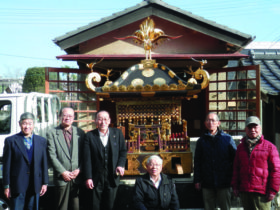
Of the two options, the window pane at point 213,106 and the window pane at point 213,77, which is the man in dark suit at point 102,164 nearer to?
the window pane at point 213,106

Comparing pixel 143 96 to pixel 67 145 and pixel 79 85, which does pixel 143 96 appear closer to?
pixel 67 145

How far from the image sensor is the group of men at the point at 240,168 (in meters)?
4.24

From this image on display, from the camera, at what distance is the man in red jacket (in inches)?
165

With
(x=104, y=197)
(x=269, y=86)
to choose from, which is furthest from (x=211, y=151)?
(x=269, y=86)

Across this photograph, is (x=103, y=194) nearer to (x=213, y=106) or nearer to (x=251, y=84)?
(x=213, y=106)

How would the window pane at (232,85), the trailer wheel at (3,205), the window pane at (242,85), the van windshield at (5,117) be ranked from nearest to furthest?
the trailer wheel at (3,205), the van windshield at (5,117), the window pane at (242,85), the window pane at (232,85)

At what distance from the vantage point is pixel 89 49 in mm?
9219

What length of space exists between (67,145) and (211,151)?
7.00ft

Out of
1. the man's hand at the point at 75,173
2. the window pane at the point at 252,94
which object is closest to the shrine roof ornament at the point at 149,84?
the man's hand at the point at 75,173

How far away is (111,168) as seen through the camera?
15.9 ft

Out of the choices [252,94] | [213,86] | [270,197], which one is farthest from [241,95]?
[270,197]

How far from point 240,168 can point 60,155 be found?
257 centimetres

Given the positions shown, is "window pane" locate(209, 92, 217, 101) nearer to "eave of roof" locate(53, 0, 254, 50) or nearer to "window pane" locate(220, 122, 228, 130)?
"window pane" locate(220, 122, 228, 130)

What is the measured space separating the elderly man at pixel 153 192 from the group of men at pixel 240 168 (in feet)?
2.17
